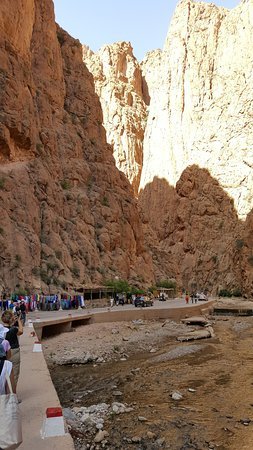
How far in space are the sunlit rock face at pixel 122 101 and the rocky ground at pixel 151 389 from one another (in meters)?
86.9

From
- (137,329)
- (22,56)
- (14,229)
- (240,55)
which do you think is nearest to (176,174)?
(240,55)

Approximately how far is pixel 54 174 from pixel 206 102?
6387cm

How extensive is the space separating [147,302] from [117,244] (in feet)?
38.9

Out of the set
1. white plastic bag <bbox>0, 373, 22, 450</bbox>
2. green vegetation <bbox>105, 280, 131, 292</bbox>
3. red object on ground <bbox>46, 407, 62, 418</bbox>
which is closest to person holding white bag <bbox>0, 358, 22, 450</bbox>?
white plastic bag <bbox>0, 373, 22, 450</bbox>

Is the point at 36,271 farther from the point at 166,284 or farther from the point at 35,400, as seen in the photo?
the point at 35,400

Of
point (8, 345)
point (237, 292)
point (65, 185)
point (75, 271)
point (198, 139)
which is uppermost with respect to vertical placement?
point (198, 139)

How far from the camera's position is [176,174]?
9719cm

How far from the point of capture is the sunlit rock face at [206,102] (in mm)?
84875

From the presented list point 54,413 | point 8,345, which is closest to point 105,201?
point 54,413

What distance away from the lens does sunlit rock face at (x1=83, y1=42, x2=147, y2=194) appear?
10712 centimetres

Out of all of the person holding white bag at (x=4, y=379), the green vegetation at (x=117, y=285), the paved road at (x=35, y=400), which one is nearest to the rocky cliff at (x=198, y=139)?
the green vegetation at (x=117, y=285)

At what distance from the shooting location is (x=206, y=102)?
95.6m

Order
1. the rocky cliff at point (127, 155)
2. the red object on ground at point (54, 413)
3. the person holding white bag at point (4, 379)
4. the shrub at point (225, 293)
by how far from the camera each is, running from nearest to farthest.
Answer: the person holding white bag at point (4, 379) → the red object on ground at point (54, 413) → the rocky cliff at point (127, 155) → the shrub at point (225, 293)

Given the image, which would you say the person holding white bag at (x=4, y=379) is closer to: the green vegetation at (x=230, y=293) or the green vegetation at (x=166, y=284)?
the green vegetation at (x=166, y=284)
